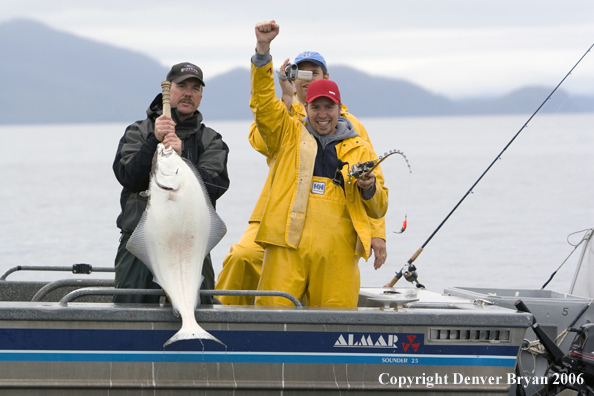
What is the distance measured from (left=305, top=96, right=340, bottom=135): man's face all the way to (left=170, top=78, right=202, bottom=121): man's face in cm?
69

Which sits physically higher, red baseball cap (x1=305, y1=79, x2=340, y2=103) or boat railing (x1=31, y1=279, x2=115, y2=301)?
red baseball cap (x1=305, y1=79, x2=340, y2=103)

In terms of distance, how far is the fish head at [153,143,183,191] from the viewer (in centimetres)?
366

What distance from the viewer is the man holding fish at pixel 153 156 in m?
3.89

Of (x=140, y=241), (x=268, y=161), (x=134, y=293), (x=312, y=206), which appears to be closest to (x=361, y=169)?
(x=312, y=206)

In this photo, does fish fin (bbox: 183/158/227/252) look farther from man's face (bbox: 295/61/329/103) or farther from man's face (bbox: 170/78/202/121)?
man's face (bbox: 295/61/329/103)

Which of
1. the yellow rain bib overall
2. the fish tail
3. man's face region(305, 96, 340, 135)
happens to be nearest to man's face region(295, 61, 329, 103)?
man's face region(305, 96, 340, 135)

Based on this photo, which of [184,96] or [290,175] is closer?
[184,96]

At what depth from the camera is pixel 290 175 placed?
4.38 m

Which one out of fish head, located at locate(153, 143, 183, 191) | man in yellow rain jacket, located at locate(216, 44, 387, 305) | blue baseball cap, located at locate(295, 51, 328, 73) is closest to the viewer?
fish head, located at locate(153, 143, 183, 191)

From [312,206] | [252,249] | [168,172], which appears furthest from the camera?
[252,249]

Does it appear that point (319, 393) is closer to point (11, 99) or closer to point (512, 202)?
point (512, 202)

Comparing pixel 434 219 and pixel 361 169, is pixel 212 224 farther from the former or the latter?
pixel 434 219

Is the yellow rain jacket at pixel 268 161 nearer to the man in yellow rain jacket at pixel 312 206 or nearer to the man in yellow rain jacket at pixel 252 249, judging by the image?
the man in yellow rain jacket at pixel 252 249

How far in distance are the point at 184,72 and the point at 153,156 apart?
0.63 m
